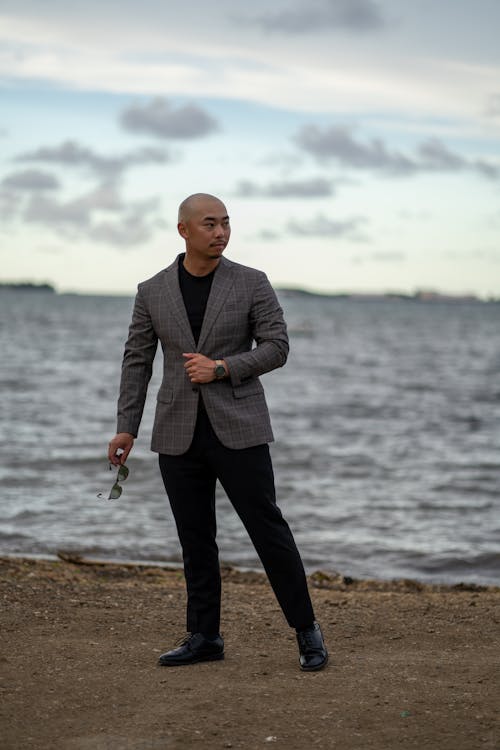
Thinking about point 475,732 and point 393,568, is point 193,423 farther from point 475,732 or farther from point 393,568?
point 393,568

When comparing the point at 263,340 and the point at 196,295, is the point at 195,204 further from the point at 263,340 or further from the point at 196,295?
the point at 263,340

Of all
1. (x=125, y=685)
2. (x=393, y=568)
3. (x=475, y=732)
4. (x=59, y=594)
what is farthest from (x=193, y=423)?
(x=393, y=568)

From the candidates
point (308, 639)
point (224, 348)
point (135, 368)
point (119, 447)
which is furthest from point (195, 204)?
point (308, 639)

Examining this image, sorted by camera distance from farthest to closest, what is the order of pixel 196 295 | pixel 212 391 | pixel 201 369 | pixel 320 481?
pixel 320 481
pixel 196 295
pixel 212 391
pixel 201 369

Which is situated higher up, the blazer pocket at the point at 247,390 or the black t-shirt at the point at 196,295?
the black t-shirt at the point at 196,295

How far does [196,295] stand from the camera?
16.7 feet

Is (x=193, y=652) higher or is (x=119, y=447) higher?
(x=119, y=447)

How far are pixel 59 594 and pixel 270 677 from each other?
7.52ft

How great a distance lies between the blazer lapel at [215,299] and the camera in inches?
196

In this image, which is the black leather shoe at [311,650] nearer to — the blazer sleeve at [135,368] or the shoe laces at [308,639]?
the shoe laces at [308,639]

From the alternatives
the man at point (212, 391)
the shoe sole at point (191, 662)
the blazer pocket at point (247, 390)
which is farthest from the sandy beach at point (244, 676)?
the blazer pocket at point (247, 390)

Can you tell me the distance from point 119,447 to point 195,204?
4.10ft

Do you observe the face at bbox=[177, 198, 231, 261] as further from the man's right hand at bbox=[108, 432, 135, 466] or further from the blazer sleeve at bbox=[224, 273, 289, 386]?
the man's right hand at bbox=[108, 432, 135, 466]

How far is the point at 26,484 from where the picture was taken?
45.8 ft
